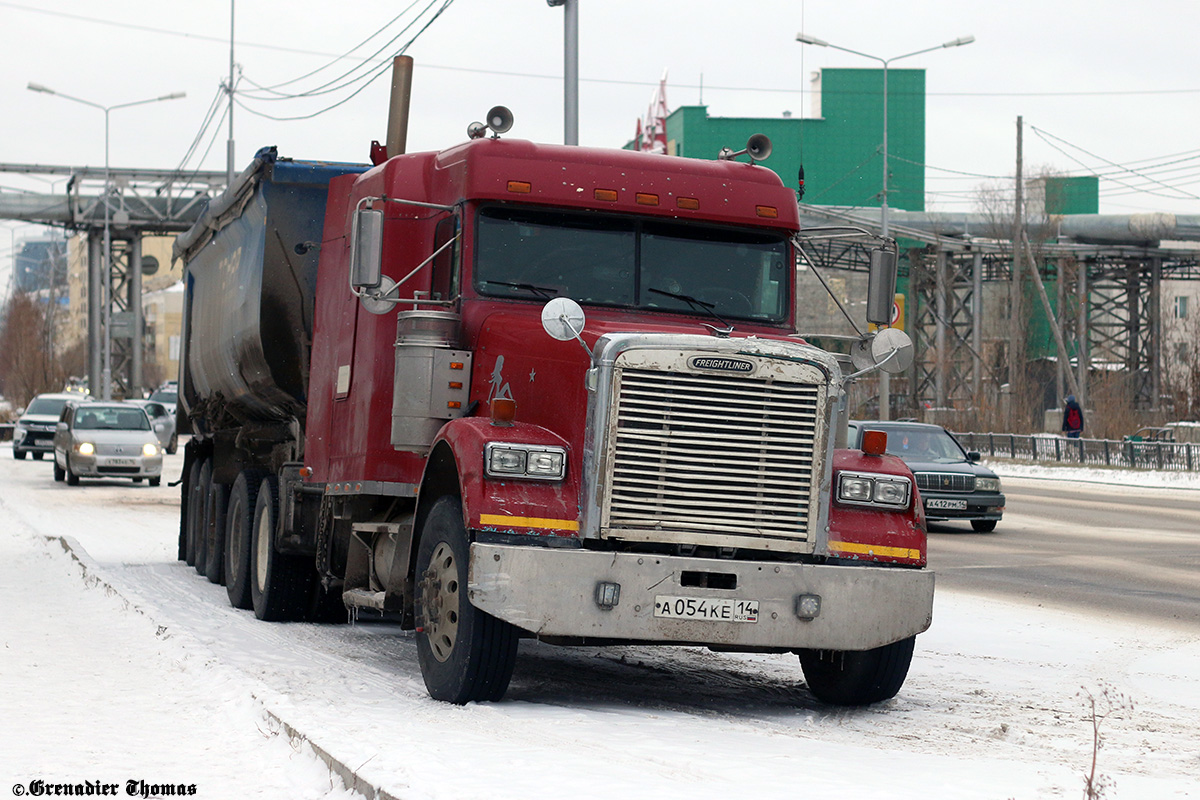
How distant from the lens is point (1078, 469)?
39.5 metres

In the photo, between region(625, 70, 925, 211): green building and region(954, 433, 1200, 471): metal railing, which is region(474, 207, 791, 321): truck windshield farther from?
region(625, 70, 925, 211): green building

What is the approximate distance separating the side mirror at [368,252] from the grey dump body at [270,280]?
11.1 feet

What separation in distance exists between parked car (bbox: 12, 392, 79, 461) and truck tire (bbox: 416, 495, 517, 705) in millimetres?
38275

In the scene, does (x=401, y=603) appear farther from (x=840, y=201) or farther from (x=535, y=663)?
(x=840, y=201)

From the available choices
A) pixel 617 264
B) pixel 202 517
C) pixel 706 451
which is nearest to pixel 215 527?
pixel 202 517

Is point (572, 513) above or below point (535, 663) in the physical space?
above

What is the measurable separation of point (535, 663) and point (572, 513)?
9.37 feet

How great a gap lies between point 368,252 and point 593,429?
180cm

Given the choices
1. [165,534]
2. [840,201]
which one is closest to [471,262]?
[165,534]

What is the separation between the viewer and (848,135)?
3831 inches

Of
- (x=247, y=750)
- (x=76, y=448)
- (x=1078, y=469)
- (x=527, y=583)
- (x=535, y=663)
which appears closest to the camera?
(x=247, y=750)

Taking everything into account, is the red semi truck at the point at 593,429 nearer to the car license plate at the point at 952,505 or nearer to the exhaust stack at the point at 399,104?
the exhaust stack at the point at 399,104

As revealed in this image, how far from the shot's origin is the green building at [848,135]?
94.9 m

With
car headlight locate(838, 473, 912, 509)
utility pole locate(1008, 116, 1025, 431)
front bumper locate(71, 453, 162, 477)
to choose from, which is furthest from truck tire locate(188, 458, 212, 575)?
utility pole locate(1008, 116, 1025, 431)
